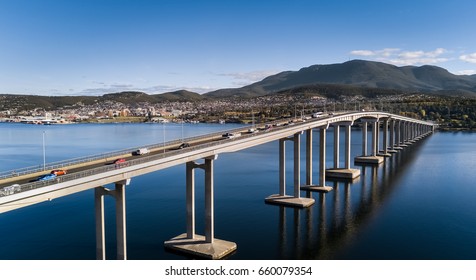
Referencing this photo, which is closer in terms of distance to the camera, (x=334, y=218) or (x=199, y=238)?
(x=199, y=238)

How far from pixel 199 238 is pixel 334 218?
51.7 ft

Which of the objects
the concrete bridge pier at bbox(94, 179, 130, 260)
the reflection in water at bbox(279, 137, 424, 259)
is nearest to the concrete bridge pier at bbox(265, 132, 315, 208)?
the reflection in water at bbox(279, 137, 424, 259)

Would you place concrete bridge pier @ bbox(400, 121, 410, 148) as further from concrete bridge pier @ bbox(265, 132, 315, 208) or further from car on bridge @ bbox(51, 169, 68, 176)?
car on bridge @ bbox(51, 169, 68, 176)

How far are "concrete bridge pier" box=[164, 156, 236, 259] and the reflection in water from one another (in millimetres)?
4637

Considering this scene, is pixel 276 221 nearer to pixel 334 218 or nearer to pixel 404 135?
pixel 334 218

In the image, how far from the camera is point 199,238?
30188 millimetres

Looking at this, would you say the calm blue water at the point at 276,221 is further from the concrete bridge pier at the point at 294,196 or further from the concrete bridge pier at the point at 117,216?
the concrete bridge pier at the point at 117,216

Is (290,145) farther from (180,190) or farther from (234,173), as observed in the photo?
(180,190)

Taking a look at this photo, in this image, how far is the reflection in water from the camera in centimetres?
3145

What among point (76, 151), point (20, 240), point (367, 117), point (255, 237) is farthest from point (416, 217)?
Result: point (76, 151)

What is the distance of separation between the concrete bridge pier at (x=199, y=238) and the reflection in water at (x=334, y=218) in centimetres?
464

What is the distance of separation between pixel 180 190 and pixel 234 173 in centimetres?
1437

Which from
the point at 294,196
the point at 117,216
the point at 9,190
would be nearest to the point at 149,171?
the point at 117,216

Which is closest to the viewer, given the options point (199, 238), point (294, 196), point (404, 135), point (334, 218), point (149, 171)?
point (149, 171)
